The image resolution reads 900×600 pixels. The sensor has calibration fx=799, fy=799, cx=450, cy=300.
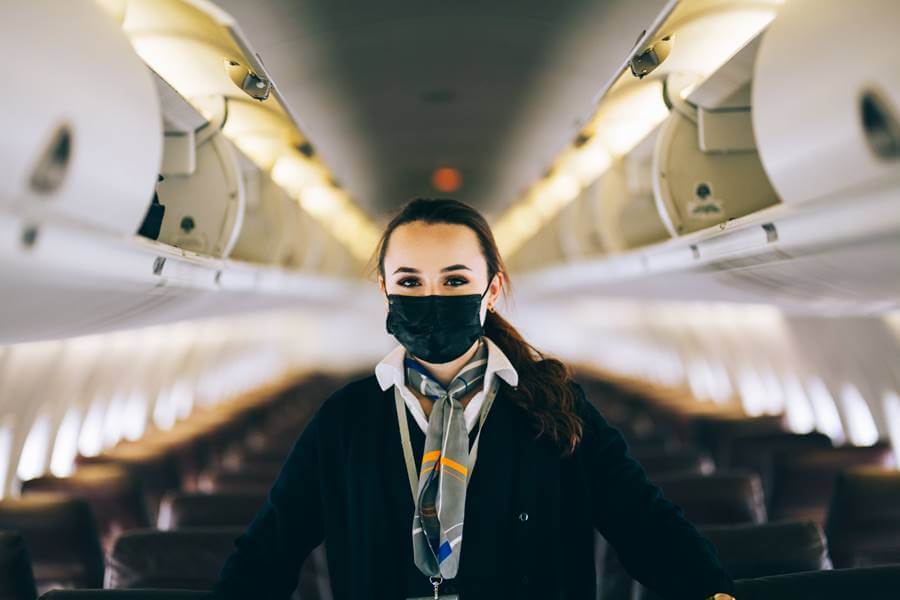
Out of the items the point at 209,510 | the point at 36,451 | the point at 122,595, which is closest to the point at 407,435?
the point at 122,595

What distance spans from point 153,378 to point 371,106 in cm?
636

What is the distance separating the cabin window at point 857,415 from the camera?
28.4ft

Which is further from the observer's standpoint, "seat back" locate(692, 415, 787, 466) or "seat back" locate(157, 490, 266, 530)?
"seat back" locate(692, 415, 787, 466)

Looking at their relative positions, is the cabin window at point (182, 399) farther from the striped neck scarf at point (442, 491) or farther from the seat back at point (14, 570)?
the striped neck scarf at point (442, 491)

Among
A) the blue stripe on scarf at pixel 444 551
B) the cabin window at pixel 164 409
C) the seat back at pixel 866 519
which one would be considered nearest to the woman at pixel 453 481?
the blue stripe on scarf at pixel 444 551

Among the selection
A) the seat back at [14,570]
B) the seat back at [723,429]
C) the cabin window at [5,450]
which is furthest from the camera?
the cabin window at [5,450]

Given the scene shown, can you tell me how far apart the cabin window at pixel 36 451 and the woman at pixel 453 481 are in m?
6.75

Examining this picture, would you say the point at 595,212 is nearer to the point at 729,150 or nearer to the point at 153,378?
the point at 729,150

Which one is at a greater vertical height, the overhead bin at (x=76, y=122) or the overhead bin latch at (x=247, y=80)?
the overhead bin latch at (x=247, y=80)

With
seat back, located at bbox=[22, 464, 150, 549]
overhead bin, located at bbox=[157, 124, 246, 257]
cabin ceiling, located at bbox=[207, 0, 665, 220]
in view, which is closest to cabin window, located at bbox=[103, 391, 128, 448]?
cabin ceiling, located at bbox=[207, 0, 665, 220]

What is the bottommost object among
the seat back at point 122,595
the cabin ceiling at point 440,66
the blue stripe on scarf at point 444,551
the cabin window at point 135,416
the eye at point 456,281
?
the seat back at point 122,595

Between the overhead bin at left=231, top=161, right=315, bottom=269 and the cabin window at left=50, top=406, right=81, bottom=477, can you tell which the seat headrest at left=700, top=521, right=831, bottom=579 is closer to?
the overhead bin at left=231, top=161, right=315, bottom=269

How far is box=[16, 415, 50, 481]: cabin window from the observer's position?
788 centimetres

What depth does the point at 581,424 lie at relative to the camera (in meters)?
2.12
